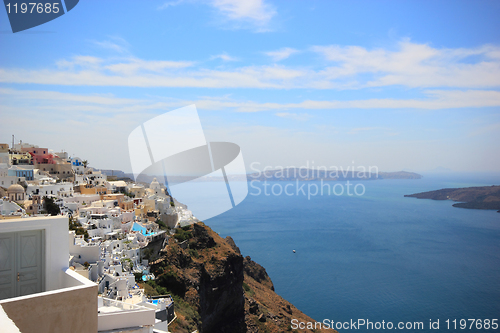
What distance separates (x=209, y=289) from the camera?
32.0 ft

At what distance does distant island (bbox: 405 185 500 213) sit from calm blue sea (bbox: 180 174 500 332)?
3441 mm

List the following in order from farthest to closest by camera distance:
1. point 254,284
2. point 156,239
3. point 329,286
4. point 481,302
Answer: point 329,286, point 481,302, point 254,284, point 156,239

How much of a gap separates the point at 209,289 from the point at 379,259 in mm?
16508

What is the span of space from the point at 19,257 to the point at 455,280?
74.7 ft

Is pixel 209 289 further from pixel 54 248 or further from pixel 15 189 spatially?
pixel 54 248

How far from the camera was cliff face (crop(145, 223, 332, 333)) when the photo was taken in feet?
26.4

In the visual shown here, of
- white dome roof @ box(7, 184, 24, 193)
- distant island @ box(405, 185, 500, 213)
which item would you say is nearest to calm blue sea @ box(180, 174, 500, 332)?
distant island @ box(405, 185, 500, 213)

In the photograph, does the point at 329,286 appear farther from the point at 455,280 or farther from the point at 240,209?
the point at 240,209

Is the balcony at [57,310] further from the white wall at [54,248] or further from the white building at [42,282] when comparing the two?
the white wall at [54,248]

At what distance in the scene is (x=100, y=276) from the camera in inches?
232

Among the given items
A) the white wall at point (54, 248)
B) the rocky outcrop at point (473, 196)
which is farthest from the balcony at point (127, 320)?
the rocky outcrop at point (473, 196)

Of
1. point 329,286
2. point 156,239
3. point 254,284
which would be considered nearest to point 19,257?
point 156,239
